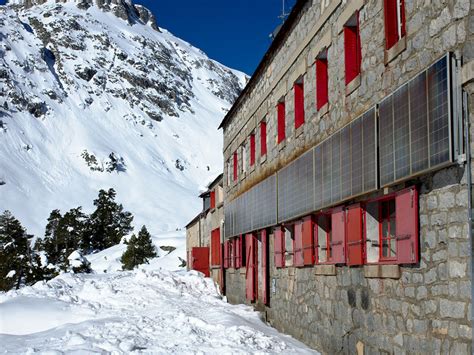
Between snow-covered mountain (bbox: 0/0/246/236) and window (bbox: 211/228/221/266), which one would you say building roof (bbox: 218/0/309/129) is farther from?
snow-covered mountain (bbox: 0/0/246/236)

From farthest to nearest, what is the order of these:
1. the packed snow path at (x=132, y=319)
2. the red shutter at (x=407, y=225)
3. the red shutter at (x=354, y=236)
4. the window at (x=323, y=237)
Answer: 1. the packed snow path at (x=132, y=319)
2. the window at (x=323, y=237)
3. the red shutter at (x=354, y=236)
4. the red shutter at (x=407, y=225)

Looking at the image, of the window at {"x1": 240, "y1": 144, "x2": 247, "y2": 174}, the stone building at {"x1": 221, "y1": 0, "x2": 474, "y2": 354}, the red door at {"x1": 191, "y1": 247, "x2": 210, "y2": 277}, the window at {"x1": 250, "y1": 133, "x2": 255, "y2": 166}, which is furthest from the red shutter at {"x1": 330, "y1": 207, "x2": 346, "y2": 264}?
the red door at {"x1": 191, "y1": 247, "x2": 210, "y2": 277}

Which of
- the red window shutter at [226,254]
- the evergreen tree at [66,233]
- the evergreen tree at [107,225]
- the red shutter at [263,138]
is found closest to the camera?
the red shutter at [263,138]

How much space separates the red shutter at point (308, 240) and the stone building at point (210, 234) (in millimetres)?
11216

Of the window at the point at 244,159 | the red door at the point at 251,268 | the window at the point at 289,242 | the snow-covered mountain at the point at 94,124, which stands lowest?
the red door at the point at 251,268

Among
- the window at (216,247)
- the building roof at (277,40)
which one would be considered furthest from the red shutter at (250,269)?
the window at (216,247)

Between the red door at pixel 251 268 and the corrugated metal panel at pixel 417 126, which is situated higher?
the corrugated metal panel at pixel 417 126

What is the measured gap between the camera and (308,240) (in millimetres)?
10656

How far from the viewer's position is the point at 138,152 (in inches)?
5477

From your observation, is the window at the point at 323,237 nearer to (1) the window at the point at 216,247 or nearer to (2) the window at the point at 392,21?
(2) the window at the point at 392,21

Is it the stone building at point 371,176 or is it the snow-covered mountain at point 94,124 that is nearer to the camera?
the stone building at point 371,176

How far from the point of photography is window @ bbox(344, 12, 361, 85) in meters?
8.76

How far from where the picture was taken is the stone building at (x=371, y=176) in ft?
19.0

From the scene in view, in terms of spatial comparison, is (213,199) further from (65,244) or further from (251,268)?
(65,244)
